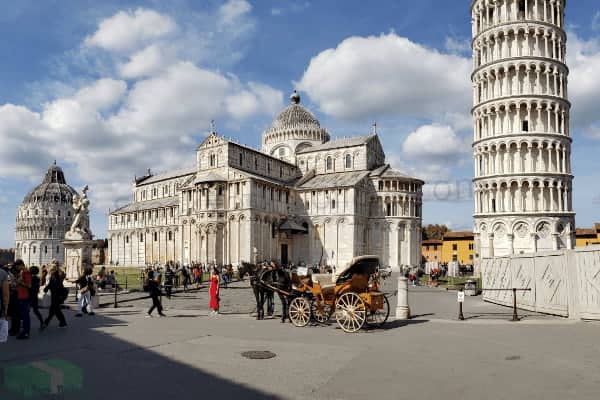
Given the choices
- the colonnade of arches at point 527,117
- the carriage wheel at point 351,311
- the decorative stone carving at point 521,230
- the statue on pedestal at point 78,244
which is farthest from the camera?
the colonnade of arches at point 527,117

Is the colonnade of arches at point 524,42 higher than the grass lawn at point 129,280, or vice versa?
the colonnade of arches at point 524,42

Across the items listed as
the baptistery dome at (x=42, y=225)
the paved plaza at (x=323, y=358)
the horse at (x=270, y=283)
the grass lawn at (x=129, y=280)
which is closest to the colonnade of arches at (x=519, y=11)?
the paved plaza at (x=323, y=358)

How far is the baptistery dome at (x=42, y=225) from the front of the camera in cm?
15038

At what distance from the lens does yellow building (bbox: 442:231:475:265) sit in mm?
79875

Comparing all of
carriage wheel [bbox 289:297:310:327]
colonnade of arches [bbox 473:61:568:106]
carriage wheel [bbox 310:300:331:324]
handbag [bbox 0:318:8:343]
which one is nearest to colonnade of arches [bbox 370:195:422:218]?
colonnade of arches [bbox 473:61:568:106]

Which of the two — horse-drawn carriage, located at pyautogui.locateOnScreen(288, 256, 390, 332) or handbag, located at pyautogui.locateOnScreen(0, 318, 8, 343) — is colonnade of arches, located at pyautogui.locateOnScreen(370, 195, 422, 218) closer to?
horse-drawn carriage, located at pyautogui.locateOnScreen(288, 256, 390, 332)

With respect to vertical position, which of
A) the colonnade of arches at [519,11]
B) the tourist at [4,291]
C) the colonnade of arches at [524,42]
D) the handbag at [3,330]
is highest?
the colonnade of arches at [519,11]

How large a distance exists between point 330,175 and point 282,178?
7.30 metres

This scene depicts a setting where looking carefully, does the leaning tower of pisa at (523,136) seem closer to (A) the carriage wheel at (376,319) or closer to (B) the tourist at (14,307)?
(A) the carriage wheel at (376,319)

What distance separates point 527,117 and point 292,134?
125 feet

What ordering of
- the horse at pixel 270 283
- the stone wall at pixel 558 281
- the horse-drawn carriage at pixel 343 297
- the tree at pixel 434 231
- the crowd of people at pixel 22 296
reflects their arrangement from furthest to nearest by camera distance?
the tree at pixel 434 231
the horse at pixel 270 283
the stone wall at pixel 558 281
the horse-drawn carriage at pixel 343 297
the crowd of people at pixel 22 296

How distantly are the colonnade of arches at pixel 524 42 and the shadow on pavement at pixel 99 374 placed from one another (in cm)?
5180

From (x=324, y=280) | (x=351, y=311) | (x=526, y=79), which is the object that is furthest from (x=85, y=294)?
(x=526, y=79)

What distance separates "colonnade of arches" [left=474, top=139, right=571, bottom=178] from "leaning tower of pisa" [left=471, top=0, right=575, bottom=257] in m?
0.10
